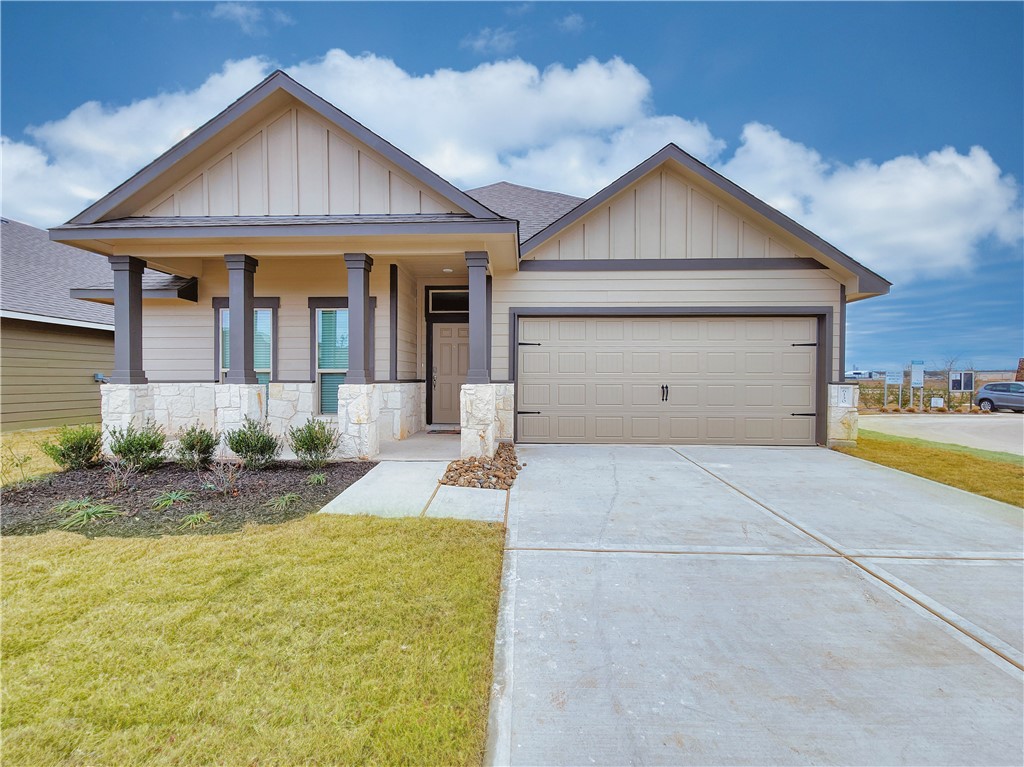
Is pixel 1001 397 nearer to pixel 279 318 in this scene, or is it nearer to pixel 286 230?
pixel 286 230


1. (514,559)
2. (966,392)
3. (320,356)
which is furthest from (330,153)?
(966,392)

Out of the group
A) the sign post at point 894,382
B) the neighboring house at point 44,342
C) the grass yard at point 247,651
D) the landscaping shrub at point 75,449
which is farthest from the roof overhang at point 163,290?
the sign post at point 894,382

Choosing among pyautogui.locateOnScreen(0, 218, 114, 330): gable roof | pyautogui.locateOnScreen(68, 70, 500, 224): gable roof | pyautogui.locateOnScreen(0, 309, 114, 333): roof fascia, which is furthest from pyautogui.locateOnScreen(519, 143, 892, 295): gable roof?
pyautogui.locateOnScreen(0, 218, 114, 330): gable roof

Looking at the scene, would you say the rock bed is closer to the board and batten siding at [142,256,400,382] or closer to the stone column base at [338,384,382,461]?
the stone column base at [338,384,382,461]

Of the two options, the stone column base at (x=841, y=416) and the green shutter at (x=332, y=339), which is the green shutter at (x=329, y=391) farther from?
the stone column base at (x=841, y=416)

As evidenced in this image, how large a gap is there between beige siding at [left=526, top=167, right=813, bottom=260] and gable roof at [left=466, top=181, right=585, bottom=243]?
1.00 meters

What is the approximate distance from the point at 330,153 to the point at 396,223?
1.52m

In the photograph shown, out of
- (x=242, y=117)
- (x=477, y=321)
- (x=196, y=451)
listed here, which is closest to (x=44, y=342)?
(x=196, y=451)

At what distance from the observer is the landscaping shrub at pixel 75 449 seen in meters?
5.56

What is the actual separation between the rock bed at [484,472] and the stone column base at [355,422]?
140 cm

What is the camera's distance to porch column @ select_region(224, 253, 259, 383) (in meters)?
6.50

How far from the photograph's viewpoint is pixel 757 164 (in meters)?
20.7

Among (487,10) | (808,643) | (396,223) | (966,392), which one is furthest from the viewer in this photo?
(966,392)

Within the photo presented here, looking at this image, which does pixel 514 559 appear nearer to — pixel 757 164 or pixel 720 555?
pixel 720 555
